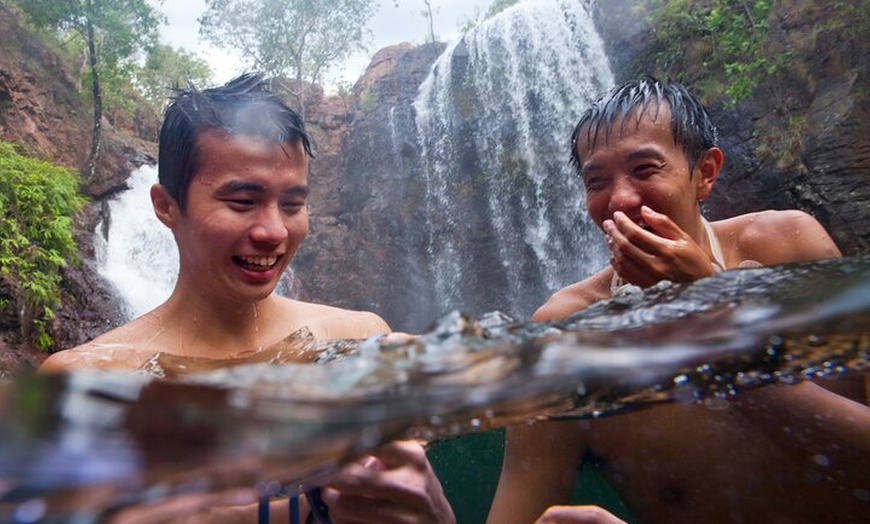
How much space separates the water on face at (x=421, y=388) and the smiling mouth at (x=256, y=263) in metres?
0.95

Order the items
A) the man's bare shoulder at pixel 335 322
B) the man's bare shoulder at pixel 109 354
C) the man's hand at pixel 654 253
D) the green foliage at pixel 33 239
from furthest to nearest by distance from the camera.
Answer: the green foliage at pixel 33 239
the man's bare shoulder at pixel 335 322
the man's bare shoulder at pixel 109 354
the man's hand at pixel 654 253

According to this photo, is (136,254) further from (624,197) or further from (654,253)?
(654,253)

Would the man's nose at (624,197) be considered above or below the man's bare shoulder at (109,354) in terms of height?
above

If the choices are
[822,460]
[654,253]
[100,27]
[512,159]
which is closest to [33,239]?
[100,27]

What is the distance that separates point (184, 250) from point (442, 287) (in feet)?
38.4

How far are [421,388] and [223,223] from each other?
4.40 ft

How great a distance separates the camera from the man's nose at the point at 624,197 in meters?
2.00

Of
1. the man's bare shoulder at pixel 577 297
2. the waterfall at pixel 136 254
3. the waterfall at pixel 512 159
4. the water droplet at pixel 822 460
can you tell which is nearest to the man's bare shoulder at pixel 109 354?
the man's bare shoulder at pixel 577 297

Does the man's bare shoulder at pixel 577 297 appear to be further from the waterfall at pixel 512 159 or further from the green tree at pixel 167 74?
the green tree at pixel 167 74

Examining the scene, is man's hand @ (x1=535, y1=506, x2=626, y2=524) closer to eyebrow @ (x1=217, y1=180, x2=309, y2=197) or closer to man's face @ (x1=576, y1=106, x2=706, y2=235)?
man's face @ (x1=576, y1=106, x2=706, y2=235)

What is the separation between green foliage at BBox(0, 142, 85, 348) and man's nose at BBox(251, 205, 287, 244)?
886 cm

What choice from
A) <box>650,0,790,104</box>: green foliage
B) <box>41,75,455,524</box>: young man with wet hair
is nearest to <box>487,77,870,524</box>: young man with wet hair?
<box>41,75,455,524</box>: young man with wet hair

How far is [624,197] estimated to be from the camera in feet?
6.55

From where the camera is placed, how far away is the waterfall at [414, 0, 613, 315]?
12.7 m
